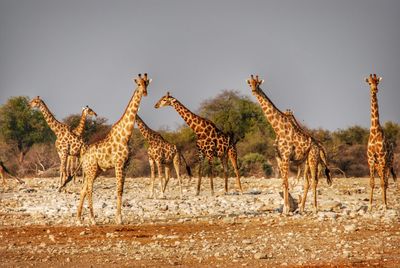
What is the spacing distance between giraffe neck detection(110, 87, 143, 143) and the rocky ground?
1.78 meters

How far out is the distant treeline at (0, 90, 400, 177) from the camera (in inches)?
1478

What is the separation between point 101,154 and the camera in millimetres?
15500

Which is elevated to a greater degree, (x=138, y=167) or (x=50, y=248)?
(x=138, y=167)

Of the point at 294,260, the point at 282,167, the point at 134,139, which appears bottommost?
the point at 294,260

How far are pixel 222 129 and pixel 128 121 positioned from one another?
86.0ft

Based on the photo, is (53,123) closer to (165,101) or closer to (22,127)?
(165,101)

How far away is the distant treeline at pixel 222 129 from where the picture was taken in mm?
37531

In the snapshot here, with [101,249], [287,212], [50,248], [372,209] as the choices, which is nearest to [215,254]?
[101,249]

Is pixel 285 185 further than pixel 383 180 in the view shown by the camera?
No

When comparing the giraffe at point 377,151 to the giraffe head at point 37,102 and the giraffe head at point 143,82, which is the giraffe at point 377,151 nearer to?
the giraffe head at point 143,82

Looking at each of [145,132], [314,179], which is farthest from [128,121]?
[145,132]

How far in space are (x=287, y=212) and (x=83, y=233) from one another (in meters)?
4.52

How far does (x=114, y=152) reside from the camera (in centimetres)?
1543

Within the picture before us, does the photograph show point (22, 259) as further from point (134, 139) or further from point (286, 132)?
point (134, 139)
